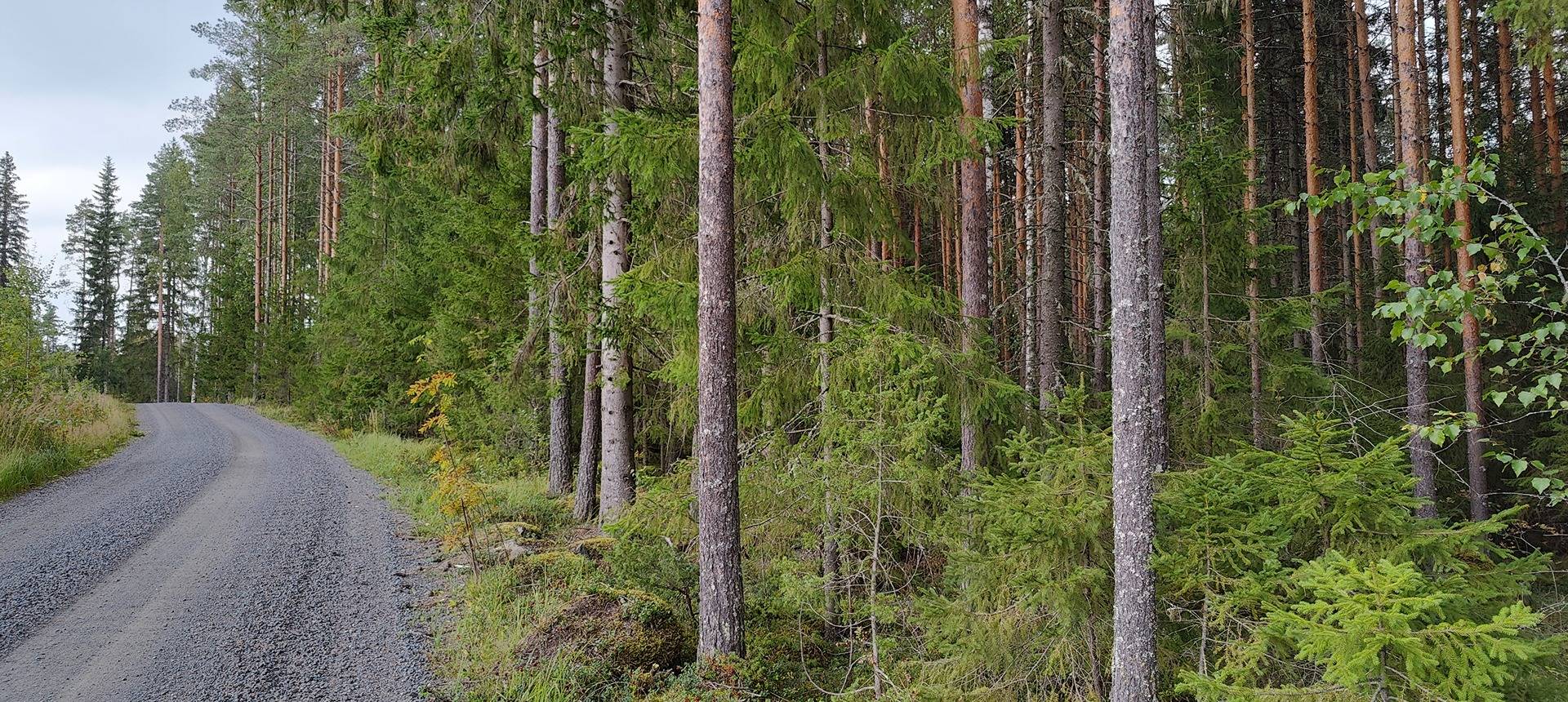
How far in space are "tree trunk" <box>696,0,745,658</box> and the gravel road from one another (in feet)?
7.39

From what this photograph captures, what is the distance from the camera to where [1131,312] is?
14.5ft

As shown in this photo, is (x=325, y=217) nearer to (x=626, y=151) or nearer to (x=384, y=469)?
(x=384, y=469)

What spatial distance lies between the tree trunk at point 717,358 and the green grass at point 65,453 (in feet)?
38.1

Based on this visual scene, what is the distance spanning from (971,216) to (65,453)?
52.7 feet

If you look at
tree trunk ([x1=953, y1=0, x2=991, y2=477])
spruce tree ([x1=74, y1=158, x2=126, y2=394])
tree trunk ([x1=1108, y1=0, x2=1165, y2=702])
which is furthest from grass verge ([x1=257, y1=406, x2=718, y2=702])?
spruce tree ([x1=74, y1=158, x2=126, y2=394])

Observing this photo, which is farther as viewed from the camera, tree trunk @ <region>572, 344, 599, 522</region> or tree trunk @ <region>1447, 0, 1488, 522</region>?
tree trunk @ <region>572, 344, 599, 522</region>

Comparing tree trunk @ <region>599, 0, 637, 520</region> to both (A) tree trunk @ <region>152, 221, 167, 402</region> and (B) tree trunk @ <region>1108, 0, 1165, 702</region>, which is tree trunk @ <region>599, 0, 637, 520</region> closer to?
(B) tree trunk @ <region>1108, 0, 1165, 702</region>

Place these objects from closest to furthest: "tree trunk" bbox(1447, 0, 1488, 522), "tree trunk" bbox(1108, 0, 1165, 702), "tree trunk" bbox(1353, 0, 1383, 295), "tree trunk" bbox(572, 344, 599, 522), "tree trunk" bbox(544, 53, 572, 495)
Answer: "tree trunk" bbox(1108, 0, 1165, 702)
"tree trunk" bbox(1447, 0, 1488, 522)
"tree trunk" bbox(572, 344, 599, 522)
"tree trunk" bbox(544, 53, 572, 495)
"tree trunk" bbox(1353, 0, 1383, 295)

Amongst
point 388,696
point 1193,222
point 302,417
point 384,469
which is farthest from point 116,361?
point 1193,222

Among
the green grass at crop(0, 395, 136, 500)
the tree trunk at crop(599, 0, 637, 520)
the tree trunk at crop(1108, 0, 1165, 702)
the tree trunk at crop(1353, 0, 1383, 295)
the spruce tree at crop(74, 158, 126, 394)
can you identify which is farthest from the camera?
the spruce tree at crop(74, 158, 126, 394)

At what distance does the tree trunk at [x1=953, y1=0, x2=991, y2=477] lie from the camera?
23.2 ft

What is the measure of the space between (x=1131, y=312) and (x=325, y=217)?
1333 inches

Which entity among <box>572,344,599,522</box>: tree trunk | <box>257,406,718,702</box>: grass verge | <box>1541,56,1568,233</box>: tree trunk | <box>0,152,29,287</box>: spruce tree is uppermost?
<box>0,152,29,287</box>: spruce tree

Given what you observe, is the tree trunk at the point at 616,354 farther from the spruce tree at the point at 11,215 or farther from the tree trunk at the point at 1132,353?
the spruce tree at the point at 11,215
